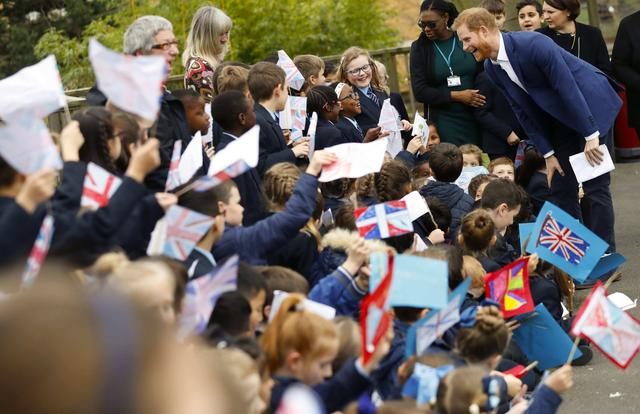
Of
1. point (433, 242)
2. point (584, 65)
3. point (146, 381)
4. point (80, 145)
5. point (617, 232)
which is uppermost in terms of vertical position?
point (146, 381)

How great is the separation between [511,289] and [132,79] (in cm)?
251

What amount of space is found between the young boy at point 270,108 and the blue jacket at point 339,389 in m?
2.98

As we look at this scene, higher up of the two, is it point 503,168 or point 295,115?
point 295,115

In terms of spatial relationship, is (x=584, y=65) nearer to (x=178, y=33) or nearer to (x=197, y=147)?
(x=197, y=147)

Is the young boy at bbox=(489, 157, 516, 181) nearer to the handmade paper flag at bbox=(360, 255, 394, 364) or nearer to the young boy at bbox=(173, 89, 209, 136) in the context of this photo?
the young boy at bbox=(173, 89, 209, 136)

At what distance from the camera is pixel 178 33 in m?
14.9

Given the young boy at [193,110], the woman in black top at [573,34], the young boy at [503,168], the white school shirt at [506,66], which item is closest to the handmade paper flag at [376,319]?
the young boy at [193,110]

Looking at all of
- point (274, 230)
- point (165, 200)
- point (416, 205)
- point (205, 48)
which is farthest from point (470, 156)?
point (165, 200)

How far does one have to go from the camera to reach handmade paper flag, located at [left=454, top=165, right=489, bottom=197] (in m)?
7.75

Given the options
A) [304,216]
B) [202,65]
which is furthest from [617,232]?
[304,216]

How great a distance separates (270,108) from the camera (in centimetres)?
640

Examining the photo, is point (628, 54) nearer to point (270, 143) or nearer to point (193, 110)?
point (270, 143)

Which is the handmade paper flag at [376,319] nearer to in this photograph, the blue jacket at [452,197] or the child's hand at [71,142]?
the child's hand at [71,142]

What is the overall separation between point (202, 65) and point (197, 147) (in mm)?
2652
